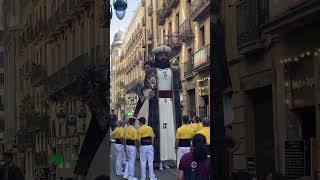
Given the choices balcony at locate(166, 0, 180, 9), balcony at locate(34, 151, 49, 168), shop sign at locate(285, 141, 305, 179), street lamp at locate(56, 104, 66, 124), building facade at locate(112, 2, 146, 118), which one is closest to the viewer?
shop sign at locate(285, 141, 305, 179)

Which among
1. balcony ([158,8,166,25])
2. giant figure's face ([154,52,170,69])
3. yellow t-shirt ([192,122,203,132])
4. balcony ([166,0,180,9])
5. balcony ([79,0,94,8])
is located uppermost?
A: balcony ([79,0,94,8])

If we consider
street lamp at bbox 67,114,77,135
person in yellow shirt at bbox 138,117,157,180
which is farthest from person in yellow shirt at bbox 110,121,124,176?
street lamp at bbox 67,114,77,135

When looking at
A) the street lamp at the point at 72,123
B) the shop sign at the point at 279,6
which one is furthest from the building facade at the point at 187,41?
the street lamp at the point at 72,123

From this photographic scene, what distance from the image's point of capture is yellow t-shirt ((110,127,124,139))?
188 centimetres

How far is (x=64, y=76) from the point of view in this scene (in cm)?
220

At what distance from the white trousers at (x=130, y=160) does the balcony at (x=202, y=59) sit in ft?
1.46

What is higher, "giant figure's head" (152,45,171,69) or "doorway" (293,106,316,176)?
"giant figure's head" (152,45,171,69)

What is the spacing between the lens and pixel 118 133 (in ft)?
6.24

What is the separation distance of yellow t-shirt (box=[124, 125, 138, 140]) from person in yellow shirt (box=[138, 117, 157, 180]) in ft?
0.10

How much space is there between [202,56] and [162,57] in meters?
0.16

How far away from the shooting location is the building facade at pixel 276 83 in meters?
1.16

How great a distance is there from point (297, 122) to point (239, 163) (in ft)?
1.18

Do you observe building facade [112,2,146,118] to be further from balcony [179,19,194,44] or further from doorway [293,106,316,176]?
doorway [293,106,316,176]

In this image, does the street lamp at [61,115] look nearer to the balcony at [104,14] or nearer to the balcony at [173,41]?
the balcony at [104,14]
